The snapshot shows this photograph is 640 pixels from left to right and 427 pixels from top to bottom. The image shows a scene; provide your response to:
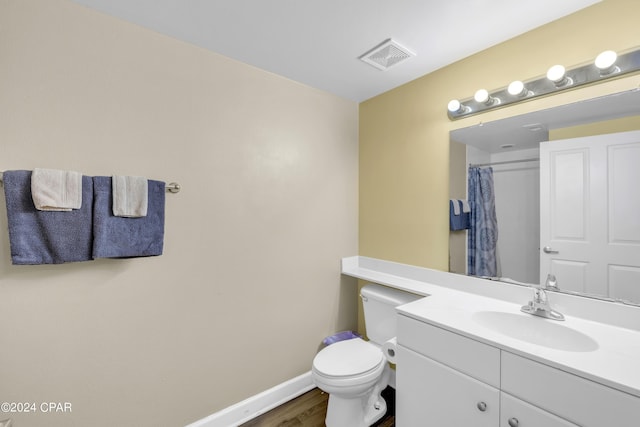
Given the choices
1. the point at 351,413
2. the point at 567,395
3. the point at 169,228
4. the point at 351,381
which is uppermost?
the point at 169,228

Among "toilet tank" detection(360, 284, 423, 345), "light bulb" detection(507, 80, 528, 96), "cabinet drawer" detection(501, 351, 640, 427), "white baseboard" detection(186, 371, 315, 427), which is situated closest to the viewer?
"cabinet drawer" detection(501, 351, 640, 427)

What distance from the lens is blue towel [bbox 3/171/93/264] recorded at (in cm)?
107

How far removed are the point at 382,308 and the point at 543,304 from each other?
0.89 metres

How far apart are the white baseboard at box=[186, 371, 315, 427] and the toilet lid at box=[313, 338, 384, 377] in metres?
0.49

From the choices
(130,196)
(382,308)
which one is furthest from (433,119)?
(130,196)

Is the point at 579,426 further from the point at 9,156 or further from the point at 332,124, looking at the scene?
the point at 9,156

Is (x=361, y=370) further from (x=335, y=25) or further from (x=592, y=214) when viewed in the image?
(x=335, y=25)

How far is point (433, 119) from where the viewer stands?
1.83 metres

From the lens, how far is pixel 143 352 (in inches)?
55.1

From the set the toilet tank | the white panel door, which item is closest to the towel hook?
the toilet tank

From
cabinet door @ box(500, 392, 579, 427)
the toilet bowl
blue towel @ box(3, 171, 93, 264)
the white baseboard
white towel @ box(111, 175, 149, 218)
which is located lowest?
the white baseboard

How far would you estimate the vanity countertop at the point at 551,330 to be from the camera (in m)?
0.83

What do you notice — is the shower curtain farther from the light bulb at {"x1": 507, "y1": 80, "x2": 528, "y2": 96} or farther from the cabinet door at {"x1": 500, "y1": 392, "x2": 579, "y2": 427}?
the cabinet door at {"x1": 500, "y1": 392, "x2": 579, "y2": 427}

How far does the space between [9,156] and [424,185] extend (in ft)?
7.11
